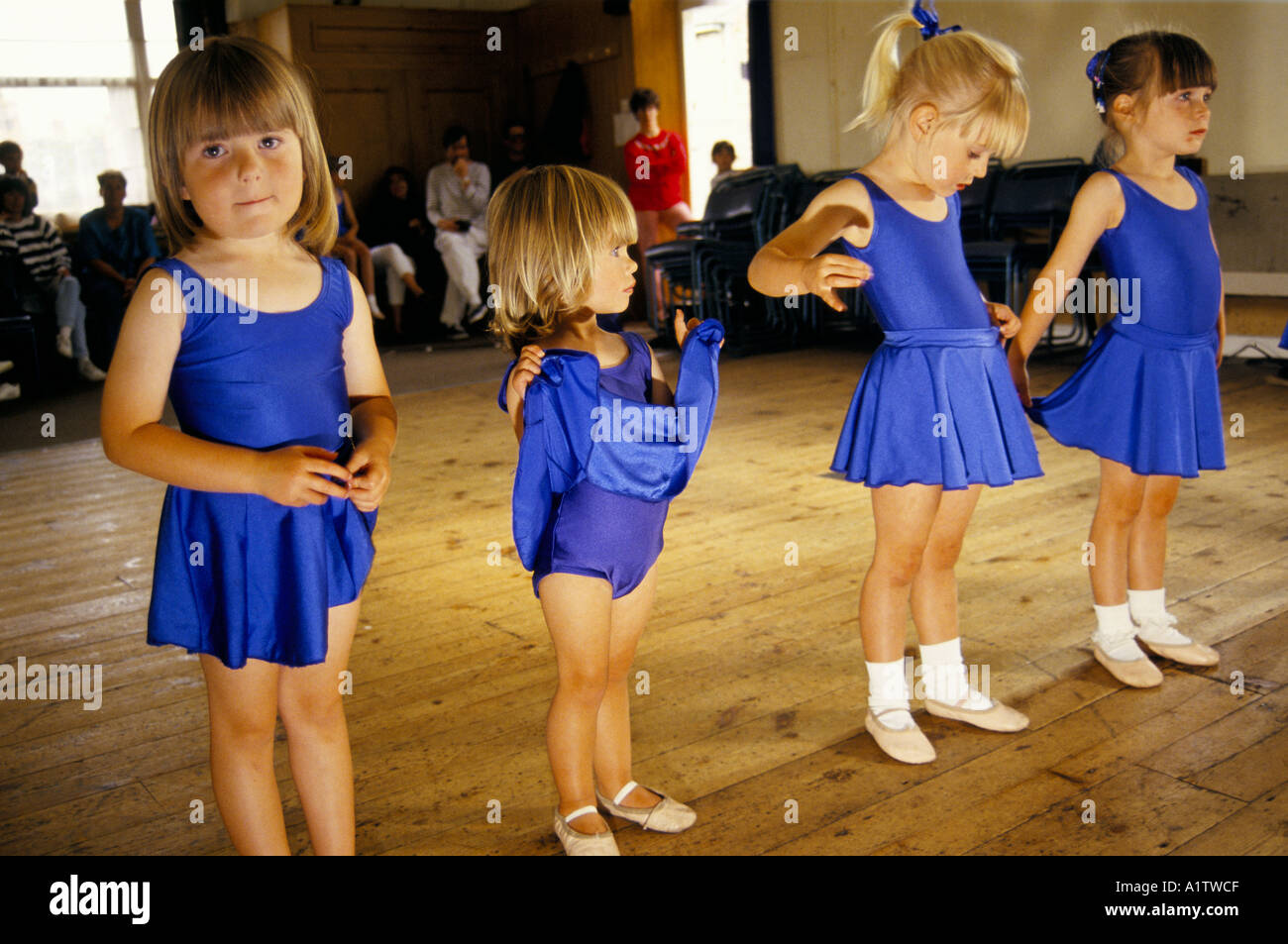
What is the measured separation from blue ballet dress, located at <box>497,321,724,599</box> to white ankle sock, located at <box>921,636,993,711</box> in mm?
671

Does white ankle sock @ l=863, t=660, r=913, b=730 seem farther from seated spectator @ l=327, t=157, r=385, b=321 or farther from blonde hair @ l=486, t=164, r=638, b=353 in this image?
seated spectator @ l=327, t=157, r=385, b=321

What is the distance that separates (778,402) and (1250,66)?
9.21 ft

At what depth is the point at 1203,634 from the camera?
2293mm

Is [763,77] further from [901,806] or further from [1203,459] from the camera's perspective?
[901,806]

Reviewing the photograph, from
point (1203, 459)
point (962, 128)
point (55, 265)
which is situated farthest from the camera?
point (55, 265)

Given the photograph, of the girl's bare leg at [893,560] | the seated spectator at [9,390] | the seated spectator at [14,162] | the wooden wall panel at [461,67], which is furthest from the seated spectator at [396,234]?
the girl's bare leg at [893,560]

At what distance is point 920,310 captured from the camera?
1752 mm

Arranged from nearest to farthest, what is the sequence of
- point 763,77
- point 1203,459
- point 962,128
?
point 962,128
point 1203,459
point 763,77

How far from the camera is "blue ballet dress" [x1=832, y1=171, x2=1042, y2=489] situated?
1.74 metres

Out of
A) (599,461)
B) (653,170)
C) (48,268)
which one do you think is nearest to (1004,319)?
(599,461)

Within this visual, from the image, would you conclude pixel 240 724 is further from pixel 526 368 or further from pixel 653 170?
pixel 653 170

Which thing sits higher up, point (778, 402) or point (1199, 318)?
point (1199, 318)

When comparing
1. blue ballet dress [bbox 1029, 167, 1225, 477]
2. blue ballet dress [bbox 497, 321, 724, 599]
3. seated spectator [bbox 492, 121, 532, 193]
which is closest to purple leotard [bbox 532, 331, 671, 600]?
blue ballet dress [bbox 497, 321, 724, 599]
